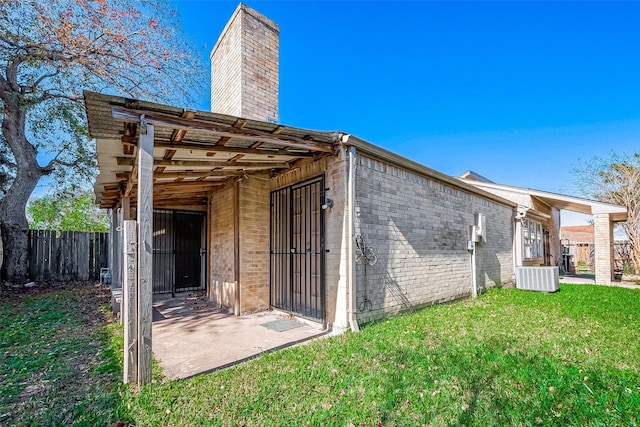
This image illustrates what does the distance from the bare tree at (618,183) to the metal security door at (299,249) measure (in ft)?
43.4

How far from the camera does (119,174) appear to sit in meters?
4.97

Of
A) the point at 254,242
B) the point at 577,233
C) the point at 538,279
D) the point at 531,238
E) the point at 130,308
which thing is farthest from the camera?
the point at 577,233

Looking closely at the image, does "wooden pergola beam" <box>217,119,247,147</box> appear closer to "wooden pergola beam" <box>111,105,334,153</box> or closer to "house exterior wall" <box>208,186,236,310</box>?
"wooden pergola beam" <box>111,105,334,153</box>

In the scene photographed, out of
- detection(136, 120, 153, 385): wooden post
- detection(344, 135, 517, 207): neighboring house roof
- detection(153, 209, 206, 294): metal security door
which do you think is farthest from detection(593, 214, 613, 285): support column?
detection(136, 120, 153, 385): wooden post

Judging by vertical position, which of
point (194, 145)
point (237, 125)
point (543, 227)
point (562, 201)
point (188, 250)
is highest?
point (237, 125)

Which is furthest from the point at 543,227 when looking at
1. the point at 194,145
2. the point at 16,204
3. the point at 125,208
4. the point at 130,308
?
the point at 16,204

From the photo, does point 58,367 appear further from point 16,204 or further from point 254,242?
point 16,204

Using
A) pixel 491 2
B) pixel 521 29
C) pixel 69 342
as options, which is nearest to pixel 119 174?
pixel 69 342

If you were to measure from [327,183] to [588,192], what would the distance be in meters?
16.3

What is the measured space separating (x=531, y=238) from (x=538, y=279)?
12.9 feet

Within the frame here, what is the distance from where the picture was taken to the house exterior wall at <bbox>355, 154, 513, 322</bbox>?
5.02 meters

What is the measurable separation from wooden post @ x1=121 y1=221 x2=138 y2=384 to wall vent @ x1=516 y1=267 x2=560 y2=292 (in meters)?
10.0

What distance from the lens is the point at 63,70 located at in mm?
9703

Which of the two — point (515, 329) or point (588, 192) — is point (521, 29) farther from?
point (588, 192)
